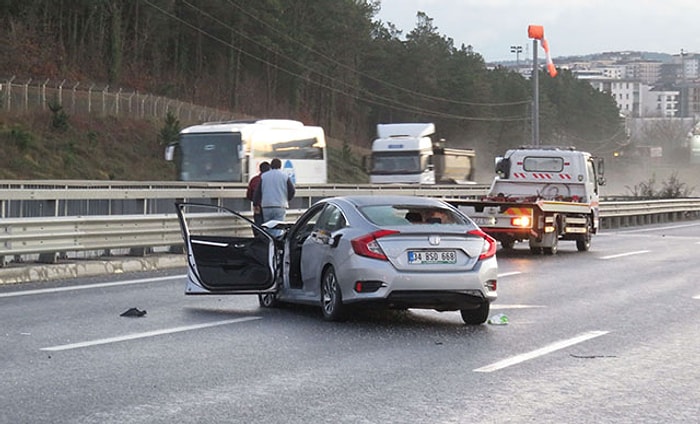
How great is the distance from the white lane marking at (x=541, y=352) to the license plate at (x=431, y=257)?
1507 millimetres

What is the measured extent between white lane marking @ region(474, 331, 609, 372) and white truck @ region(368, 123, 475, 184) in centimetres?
4324

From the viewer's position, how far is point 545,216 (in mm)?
26719

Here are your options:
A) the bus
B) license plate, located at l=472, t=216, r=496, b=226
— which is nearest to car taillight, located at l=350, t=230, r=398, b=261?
license plate, located at l=472, t=216, r=496, b=226

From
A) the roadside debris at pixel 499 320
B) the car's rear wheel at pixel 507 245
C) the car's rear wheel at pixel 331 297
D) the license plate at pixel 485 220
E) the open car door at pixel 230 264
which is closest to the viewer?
the car's rear wheel at pixel 331 297

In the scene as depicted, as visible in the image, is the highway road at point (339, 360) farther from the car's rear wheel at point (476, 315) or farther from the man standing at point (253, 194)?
the man standing at point (253, 194)

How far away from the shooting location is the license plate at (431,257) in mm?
13469

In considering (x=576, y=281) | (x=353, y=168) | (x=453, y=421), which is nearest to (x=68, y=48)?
(x=353, y=168)

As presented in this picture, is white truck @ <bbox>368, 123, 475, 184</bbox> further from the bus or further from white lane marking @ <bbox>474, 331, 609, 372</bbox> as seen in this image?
white lane marking @ <bbox>474, 331, 609, 372</bbox>

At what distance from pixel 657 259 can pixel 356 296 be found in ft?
44.0

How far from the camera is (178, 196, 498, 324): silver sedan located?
13398 mm

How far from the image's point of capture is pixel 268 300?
15492mm

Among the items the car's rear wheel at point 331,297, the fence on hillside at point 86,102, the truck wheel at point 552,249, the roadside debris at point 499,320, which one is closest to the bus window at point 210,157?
the truck wheel at point 552,249

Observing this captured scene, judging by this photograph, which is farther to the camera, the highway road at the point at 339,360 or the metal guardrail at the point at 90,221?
the metal guardrail at the point at 90,221

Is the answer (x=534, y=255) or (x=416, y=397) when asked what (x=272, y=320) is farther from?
(x=534, y=255)
